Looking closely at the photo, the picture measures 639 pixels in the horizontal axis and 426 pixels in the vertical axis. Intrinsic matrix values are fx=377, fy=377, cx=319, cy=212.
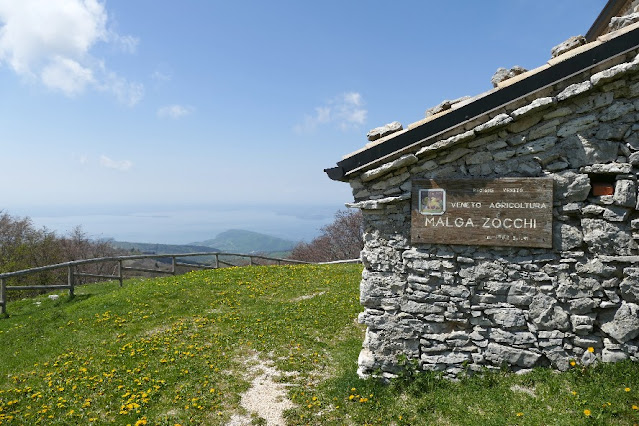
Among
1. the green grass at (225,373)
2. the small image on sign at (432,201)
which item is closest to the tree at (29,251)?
the green grass at (225,373)

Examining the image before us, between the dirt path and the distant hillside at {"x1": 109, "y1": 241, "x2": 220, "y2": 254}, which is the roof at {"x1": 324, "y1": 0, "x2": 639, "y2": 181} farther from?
the distant hillside at {"x1": 109, "y1": 241, "x2": 220, "y2": 254}

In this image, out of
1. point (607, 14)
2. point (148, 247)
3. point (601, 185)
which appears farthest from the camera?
point (148, 247)

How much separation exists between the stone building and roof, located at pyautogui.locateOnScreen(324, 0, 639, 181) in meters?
0.02

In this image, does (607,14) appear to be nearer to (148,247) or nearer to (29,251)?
(29,251)

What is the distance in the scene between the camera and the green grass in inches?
219

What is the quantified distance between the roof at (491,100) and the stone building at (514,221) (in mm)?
19

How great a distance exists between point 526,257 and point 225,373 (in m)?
6.17

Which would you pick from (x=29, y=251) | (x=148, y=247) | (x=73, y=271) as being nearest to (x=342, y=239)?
(x=29, y=251)

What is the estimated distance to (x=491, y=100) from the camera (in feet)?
19.5

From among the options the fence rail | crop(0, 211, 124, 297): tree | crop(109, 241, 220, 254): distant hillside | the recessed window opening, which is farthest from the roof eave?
crop(109, 241, 220, 254): distant hillside

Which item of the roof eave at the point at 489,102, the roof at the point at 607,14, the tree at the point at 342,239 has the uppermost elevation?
the roof at the point at 607,14

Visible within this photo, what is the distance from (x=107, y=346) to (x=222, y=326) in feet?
9.40

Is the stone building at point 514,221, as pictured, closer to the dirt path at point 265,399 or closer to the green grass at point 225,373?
the green grass at point 225,373

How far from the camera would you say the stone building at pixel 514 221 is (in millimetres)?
5551
